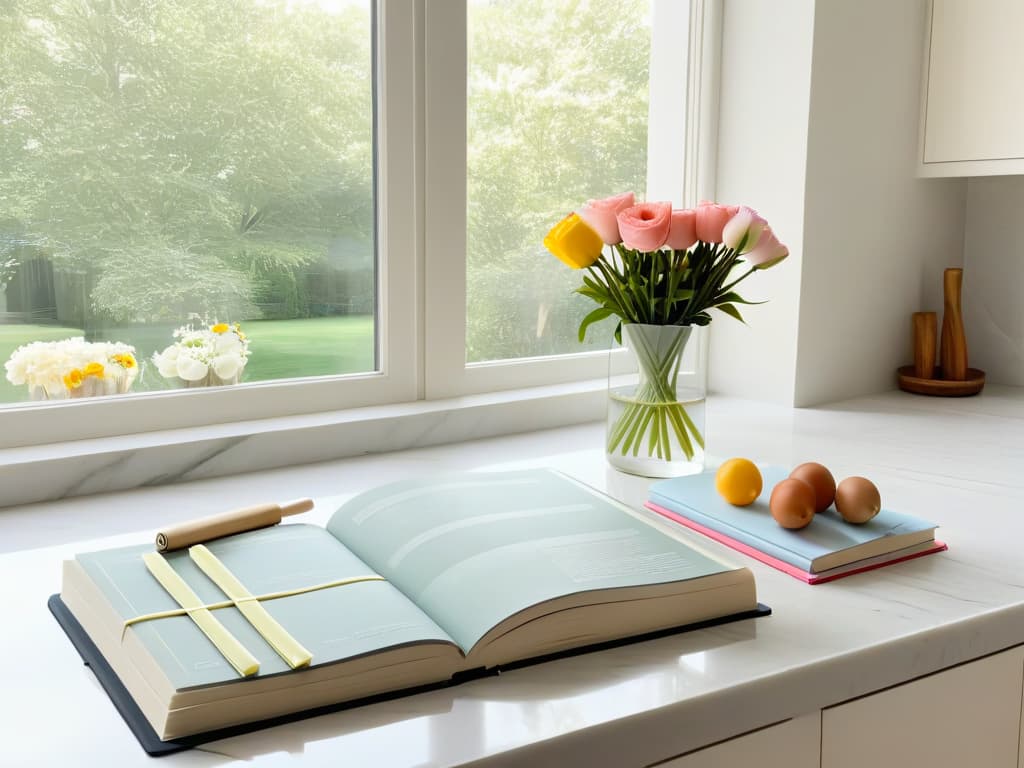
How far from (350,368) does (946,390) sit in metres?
1.11

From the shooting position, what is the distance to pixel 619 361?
1.25 meters

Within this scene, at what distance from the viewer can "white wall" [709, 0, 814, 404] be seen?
5.49ft

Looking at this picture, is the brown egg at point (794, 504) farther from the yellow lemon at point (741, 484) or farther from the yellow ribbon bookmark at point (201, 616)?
the yellow ribbon bookmark at point (201, 616)

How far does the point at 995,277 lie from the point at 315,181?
1.38 meters

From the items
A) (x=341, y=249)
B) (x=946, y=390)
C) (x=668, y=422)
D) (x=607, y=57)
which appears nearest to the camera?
(x=668, y=422)

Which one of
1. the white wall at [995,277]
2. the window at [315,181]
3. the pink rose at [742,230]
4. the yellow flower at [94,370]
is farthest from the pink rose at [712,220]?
the white wall at [995,277]

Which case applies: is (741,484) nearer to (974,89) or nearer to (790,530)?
(790,530)

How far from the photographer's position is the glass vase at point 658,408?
1.20m

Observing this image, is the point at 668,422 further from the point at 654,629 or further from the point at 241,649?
the point at 241,649

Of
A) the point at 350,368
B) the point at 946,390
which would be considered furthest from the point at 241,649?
the point at 946,390

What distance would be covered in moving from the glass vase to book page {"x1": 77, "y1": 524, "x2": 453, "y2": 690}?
0.47 m

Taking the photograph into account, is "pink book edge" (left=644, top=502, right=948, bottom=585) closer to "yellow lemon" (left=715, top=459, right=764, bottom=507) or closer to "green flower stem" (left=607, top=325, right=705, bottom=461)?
"yellow lemon" (left=715, top=459, right=764, bottom=507)

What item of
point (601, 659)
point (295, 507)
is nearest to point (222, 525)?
point (295, 507)

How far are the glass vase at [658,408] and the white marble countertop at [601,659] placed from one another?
0.04 m
